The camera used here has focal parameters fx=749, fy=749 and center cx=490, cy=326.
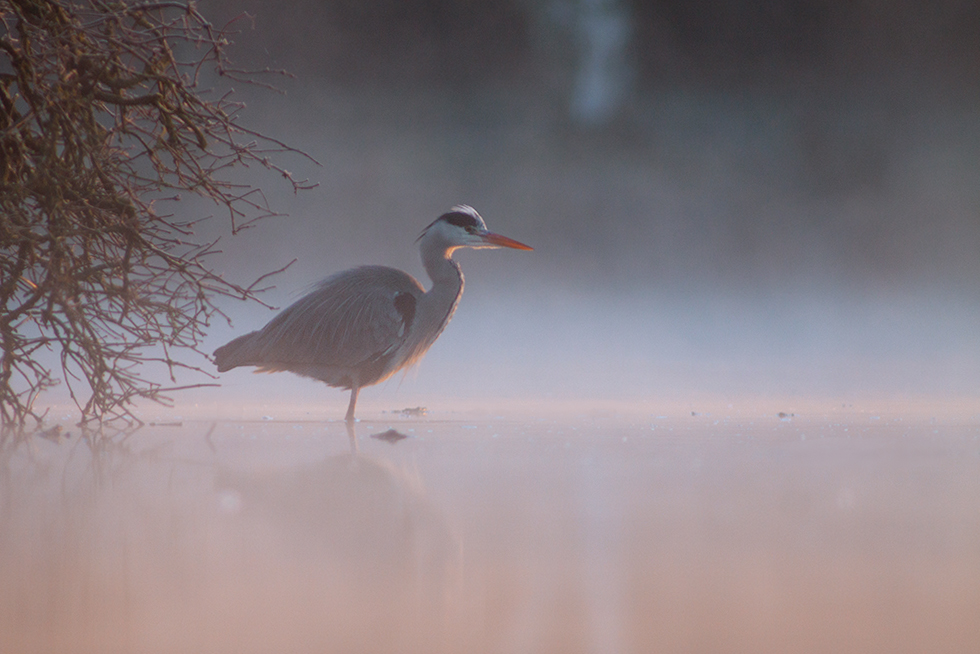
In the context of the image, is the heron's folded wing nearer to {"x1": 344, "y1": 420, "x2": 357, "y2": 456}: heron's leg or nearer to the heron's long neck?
the heron's long neck

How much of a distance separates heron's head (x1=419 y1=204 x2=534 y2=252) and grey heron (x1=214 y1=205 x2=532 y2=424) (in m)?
0.10

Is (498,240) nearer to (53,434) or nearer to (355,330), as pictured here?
(355,330)

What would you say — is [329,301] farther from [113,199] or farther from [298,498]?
[298,498]

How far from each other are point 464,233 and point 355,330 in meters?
0.65

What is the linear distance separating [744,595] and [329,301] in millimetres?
2590

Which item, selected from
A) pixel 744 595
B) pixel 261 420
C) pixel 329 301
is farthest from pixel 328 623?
pixel 329 301

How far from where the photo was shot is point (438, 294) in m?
3.03

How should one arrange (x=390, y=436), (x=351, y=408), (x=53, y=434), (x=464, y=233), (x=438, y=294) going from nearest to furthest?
(x=390, y=436)
(x=53, y=434)
(x=351, y=408)
(x=438, y=294)
(x=464, y=233)

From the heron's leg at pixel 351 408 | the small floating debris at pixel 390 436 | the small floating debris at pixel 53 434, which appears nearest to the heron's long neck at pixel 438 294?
the heron's leg at pixel 351 408

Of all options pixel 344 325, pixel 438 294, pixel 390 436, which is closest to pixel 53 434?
pixel 390 436

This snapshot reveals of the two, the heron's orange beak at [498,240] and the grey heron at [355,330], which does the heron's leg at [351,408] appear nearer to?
the grey heron at [355,330]

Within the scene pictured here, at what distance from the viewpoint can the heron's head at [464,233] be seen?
3186 millimetres

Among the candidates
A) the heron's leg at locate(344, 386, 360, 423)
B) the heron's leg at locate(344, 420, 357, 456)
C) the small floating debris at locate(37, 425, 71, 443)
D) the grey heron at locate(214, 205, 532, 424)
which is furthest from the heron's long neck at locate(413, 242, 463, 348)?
the small floating debris at locate(37, 425, 71, 443)

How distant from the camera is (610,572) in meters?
0.67
